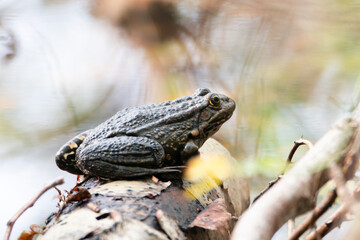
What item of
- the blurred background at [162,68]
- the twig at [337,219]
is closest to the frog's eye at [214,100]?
the blurred background at [162,68]

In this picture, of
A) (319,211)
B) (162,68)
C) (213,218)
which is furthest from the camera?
(162,68)

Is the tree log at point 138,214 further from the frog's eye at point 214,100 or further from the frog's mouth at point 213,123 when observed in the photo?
the frog's eye at point 214,100

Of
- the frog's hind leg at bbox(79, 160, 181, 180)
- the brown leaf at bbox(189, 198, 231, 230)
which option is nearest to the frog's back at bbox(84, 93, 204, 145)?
the frog's hind leg at bbox(79, 160, 181, 180)

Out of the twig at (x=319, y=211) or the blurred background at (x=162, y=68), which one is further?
the blurred background at (x=162, y=68)

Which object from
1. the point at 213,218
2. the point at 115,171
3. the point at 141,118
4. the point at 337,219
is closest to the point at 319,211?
the point at 337,219

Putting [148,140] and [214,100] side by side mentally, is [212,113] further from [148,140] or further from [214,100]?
[148,140]

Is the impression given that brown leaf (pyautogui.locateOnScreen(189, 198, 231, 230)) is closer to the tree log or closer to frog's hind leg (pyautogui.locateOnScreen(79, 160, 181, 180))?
the tree log

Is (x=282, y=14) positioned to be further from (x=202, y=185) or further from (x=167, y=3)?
(x=202, y=185)
